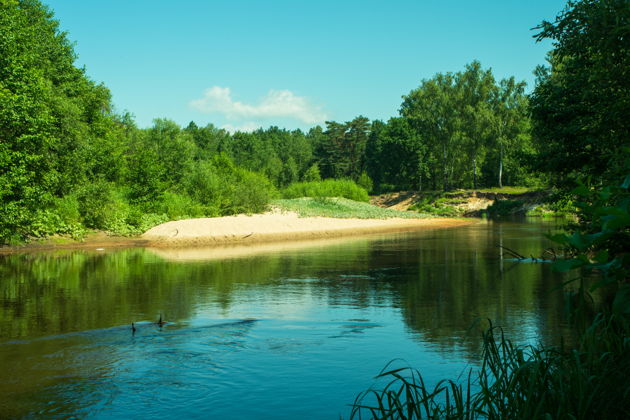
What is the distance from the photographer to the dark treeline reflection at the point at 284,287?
1347 cm

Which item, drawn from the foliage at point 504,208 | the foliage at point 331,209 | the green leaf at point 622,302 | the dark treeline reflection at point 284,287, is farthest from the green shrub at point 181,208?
the foliage at point 504,208

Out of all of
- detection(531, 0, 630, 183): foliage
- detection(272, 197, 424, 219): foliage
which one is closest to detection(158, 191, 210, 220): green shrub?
detection(272, 197, 424, 219): foliage

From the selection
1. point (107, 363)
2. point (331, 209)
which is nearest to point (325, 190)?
point (331, 209)

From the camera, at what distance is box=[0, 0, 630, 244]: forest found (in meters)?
15.5

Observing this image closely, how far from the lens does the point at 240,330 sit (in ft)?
41.4

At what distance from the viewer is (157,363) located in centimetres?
1017

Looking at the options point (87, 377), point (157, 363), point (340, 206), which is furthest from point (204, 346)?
point (340, 206)

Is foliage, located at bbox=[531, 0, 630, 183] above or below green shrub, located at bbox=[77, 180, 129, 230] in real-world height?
above

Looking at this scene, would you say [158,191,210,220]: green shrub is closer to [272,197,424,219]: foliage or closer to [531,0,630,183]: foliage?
[272,197,424,219]: foliage

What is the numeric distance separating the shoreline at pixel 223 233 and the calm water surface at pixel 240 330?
317 inches

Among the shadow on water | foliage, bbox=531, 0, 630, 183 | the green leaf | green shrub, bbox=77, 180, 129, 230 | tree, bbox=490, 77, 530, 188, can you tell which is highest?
tree, bbox=490, 77, 530, 188

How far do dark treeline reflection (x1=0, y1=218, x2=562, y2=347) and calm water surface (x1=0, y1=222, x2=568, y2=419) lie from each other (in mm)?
84

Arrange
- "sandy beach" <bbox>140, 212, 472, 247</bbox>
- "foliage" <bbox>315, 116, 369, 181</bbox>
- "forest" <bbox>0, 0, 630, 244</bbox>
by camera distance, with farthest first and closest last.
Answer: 1. "foliage" <bbox>315, 116, 369, 181</bbox>
2. "sandy beach" <bbox>140, 212, 472, 247</bbox>
3. "forest" <bbox>0, 0, 630, 244</bbox>

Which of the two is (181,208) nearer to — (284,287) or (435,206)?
(284,287)
